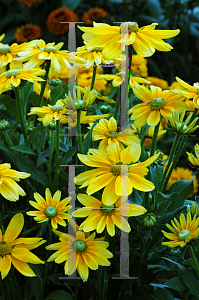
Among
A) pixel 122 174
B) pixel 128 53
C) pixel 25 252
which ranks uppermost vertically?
pixel 128 53

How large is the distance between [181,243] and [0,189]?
0.25 meters

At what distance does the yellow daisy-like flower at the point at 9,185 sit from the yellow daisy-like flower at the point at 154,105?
18 centimetres

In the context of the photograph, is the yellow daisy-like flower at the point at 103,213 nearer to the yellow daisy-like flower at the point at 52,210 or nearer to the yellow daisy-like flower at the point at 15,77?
the yellow daisy-like flower at the point at 52,210

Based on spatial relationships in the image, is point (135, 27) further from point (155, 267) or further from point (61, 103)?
point (155, 267)

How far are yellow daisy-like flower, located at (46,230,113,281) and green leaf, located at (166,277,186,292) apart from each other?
3.9 inches

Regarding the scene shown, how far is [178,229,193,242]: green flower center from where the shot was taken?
0.46 meters

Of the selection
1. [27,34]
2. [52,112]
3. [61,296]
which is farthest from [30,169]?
[27,34]

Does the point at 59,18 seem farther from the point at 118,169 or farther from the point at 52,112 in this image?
the point at 118,169

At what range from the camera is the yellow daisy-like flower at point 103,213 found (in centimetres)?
45

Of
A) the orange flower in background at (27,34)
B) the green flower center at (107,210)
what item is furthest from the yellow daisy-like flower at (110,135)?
the orange flower in background at (27,34)

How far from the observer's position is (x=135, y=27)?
511mm

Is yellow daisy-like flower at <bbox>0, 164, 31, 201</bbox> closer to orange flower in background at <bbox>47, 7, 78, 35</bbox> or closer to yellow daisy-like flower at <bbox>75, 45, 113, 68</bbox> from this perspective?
yellow daisy-like flower at <bbox>75, 45, 113, 68</bbox>

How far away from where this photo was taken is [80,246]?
49 cm

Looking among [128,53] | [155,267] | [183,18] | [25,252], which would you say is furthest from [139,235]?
[183,18]
